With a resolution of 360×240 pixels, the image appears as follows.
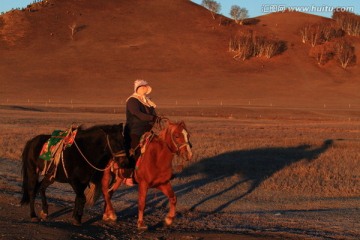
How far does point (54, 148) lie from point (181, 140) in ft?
6.92

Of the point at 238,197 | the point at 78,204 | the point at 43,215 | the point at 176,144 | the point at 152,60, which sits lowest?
the point at 238,197

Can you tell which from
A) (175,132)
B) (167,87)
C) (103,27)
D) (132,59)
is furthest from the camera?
(103,27)

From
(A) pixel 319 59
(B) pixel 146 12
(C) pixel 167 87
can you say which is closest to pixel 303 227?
(C) pixel 167 87

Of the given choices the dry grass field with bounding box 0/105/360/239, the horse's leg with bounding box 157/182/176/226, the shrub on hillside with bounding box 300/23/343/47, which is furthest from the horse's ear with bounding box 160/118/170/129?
the shrub on hillside with bounding box 300/23/343/47

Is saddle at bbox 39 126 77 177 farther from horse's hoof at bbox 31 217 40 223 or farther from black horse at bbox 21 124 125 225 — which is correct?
horse's hoof at bbox 31 217 40 223

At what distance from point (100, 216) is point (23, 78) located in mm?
74585

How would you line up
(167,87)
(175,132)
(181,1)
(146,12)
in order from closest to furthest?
(175,132) → (167,87) → (146,12) → (181,1)

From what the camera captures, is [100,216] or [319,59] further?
[319,59]

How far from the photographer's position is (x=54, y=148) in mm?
10352

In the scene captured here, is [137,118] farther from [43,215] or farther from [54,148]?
[43,215]

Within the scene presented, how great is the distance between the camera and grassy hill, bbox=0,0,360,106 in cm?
7750

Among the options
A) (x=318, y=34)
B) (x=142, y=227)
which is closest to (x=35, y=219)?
(x=142, y=227)

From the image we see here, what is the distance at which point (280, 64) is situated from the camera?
322 ft

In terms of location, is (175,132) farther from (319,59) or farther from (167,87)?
(319,59)
